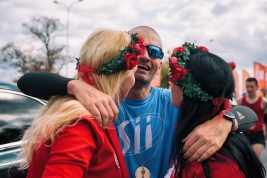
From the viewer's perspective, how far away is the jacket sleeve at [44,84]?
183cm

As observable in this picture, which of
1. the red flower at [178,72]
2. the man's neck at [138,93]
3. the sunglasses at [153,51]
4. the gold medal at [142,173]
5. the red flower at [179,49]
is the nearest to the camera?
the red flower at [178,72]

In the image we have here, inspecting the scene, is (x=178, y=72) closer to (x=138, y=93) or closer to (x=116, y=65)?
(x=116, y=65)

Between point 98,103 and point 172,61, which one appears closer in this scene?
point 98,103

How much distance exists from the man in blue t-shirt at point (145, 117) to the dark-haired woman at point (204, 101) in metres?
0.05

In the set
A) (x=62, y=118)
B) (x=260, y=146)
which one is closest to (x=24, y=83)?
(x=62, y=118)

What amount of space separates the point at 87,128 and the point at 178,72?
0.68 meters

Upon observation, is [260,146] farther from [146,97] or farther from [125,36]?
[125,36]

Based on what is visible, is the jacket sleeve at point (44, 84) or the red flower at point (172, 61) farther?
the red flower at point (172, 61)

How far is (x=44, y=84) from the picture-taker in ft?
6.38

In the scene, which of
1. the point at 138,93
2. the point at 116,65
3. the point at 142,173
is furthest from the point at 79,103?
the point at 138,93

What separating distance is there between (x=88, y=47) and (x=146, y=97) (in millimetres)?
1161

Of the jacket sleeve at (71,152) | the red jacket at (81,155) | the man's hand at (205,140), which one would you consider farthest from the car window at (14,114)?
the man's hand at (205,140)

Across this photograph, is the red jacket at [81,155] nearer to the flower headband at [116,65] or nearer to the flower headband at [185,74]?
the flower headband at [116,65]

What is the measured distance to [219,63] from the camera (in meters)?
1.92
